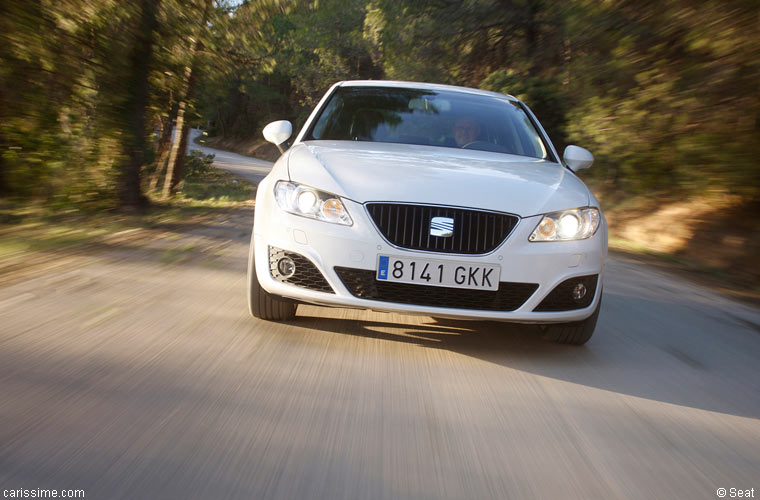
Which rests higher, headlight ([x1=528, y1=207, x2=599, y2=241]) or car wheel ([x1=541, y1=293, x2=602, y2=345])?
headlight ([x1=528, y1=207, x2=599, y2=241])

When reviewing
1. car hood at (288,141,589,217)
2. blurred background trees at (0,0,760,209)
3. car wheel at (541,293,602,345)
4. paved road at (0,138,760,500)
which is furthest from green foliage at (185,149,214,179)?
car wheel at (541,293,602,345)

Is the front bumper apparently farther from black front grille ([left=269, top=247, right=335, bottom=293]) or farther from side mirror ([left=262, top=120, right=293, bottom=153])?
side mirror ([left=262, top=120, right=293, bottom=153])

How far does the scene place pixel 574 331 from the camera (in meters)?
3.96

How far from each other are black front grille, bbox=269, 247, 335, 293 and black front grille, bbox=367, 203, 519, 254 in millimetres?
391

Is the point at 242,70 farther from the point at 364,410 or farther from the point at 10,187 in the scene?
the point at 364,410

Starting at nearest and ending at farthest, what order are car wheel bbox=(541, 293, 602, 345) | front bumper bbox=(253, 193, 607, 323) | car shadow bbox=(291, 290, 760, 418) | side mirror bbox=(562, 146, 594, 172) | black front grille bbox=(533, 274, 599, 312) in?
car shadow bbox=(291, 290, 760, 418) → front bumper bbox=(253, 193, 607, 323) → black front grille bbox=(533, 274, 599, 312) → car wheel bbox=(541, 293, 602, 345) → side mirror bbox=(562, 146, 594, 172)

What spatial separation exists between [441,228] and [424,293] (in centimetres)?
33

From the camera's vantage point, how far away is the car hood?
3.60 meters

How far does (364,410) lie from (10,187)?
7.45 m

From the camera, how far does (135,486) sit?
2.08m

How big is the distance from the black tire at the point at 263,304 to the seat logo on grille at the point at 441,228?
Result: 91 cm

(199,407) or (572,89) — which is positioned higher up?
(572,89)

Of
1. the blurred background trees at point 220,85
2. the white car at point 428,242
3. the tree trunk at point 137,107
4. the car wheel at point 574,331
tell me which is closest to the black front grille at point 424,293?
the white car at point 428,242

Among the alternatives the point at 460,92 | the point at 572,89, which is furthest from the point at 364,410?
the point at 572,89
